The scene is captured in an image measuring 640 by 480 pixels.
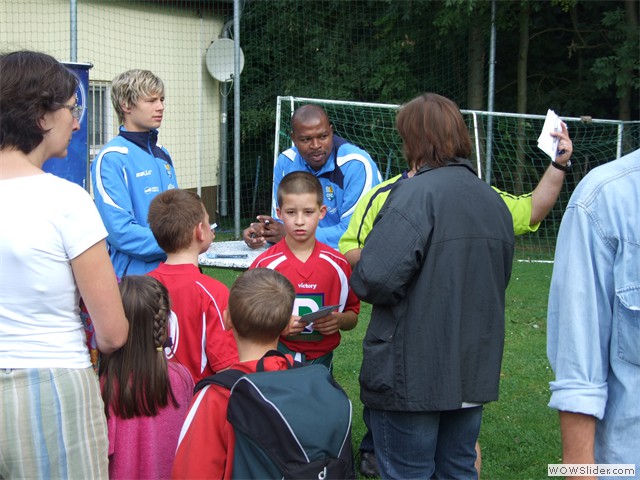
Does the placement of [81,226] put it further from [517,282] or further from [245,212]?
[245,212]

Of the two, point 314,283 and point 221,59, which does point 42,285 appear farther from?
point 221,59

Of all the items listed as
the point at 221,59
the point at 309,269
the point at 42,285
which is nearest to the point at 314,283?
the point at 309,269

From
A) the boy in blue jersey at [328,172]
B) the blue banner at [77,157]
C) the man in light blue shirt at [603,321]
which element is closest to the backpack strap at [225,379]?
the man in light blue shirt at [603,321]

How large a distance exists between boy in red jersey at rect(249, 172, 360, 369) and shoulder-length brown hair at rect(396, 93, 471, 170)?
0.84m

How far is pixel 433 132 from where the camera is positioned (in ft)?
9.32

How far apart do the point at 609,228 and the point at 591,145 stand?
36.5 ft

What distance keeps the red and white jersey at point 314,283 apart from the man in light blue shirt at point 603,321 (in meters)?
1.87

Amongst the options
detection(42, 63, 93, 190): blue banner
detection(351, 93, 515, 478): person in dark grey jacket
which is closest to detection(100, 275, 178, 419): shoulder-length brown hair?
detection(351, 93, 515, 478): person in dark grey jacket

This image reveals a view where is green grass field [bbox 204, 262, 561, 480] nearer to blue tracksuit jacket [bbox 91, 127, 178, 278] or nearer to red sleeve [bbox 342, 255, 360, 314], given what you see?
red sleeve [bbox 342, 255, 360, 314]

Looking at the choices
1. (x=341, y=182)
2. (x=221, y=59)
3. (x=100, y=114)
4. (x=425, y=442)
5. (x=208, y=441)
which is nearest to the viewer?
(x=208, y=441)

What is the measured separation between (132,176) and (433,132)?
1.73 meters

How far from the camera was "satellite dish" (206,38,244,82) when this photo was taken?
14039 millimetres

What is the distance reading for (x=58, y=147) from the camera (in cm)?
Answer: 226

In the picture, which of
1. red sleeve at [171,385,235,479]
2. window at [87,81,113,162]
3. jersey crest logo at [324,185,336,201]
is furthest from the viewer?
window at [87,81,113,162]
